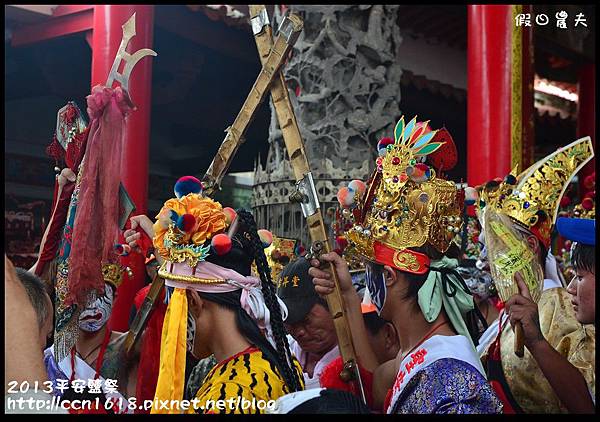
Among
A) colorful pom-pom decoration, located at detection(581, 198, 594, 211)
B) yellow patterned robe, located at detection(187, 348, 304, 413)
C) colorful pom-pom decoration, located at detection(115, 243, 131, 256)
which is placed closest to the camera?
yellow patterned robe, located at detection(187, 348, 304, 413)

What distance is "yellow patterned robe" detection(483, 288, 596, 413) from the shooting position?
122 inches

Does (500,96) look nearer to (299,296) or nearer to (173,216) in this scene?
(299,296)

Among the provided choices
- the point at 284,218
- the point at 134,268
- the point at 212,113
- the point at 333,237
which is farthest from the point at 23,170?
the point at 333,237

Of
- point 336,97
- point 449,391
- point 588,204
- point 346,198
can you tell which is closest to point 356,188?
point 346,198

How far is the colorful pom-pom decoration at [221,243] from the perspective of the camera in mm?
2525

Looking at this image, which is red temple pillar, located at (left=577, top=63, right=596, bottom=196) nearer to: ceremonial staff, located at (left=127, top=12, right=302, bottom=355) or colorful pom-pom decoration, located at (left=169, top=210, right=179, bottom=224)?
ceremonial staff, located at (left=127, top=12, right=302, bottom=355)

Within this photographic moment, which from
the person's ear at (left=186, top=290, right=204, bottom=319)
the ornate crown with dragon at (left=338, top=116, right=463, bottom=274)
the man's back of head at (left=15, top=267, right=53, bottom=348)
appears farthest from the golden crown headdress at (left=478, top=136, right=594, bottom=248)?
the man's back of head at (left=15, top=267, right=53, bottom=348)

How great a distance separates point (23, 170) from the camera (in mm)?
8344

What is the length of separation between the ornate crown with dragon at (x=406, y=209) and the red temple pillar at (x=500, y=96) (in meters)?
3.10

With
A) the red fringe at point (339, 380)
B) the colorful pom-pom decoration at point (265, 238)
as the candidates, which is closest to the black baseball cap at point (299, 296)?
the red fringe at point (339, 380)

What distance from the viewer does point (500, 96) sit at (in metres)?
5.84

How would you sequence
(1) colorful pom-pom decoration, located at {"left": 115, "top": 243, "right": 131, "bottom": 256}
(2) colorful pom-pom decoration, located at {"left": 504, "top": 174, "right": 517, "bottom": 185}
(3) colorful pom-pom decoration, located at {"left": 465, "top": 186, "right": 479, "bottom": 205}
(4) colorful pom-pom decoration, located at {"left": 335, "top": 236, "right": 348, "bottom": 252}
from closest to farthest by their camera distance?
1. (1) colorful pom-pom decoration, located at {"left": 115, "top": 243, "right": 131, "bottom": 256}
2. (3) colorful pom-pom decoration, located at {"left": 465, "top": 186, "right": 479, "bottom": 205}
3. (2) colorful pom-pom decoration, located at {"left": 504, "top": 174, "right": 517, "bottom": 185}
4. (4) colorful pom-pom decoration, located at {"left": 335, "top": 236, "right": 348, "bottom": 252}

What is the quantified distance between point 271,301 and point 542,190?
1776mm

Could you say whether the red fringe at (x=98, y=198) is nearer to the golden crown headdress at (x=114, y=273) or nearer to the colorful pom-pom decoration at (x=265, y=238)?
the colorful pom-pom decoration at (x=265, y=238)
